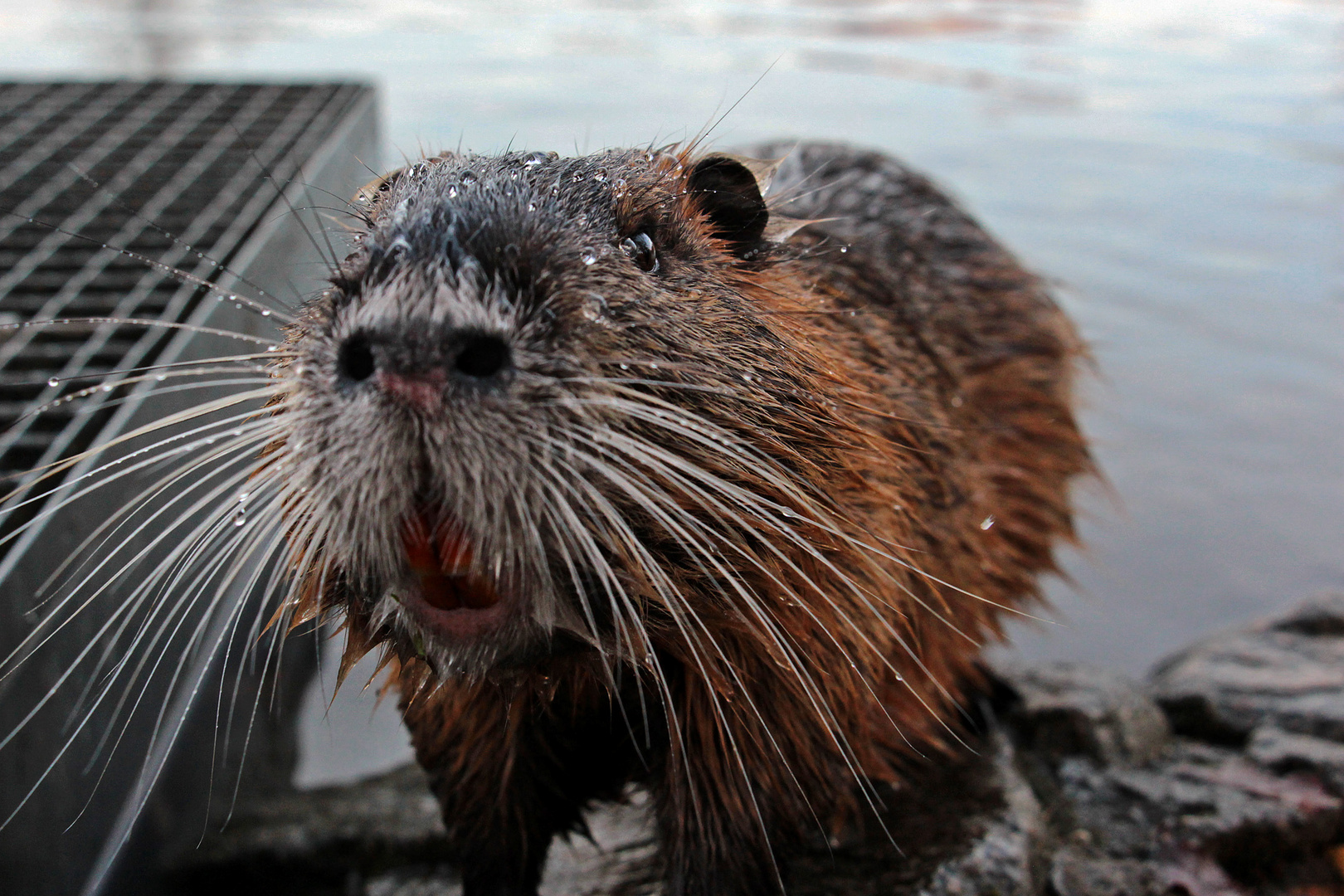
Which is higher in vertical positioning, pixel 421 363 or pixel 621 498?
pixel 421 363

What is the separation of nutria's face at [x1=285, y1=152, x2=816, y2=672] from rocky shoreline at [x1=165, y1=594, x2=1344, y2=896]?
107 cm

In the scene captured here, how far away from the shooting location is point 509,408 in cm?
146

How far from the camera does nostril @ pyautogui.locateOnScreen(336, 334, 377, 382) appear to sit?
4.75 ft

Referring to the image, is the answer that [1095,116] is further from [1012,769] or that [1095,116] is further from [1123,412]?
[1012,769]

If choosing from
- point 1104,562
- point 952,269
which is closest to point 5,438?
point 952,269

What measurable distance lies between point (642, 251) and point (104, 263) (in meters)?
2.48

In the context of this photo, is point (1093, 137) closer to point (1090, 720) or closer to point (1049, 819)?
point (1090, 720)

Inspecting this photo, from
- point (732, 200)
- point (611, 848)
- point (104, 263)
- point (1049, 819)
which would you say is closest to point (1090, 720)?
point (1049, 819)

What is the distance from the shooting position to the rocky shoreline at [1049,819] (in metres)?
2.70

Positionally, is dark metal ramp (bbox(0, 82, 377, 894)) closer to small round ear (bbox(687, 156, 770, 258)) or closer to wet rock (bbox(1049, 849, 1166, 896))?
small round ear (bbox(687, 156, 770, 258))

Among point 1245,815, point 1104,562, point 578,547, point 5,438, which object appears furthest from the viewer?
point 1104,562

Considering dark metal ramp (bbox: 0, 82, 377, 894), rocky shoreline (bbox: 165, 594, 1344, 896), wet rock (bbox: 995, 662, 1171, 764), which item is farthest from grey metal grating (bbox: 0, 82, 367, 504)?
wet rock (bbox: 995, 662, 1171, 764)

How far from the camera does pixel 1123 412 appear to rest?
Result: 5926mm

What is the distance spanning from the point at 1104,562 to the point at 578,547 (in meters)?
3.96
